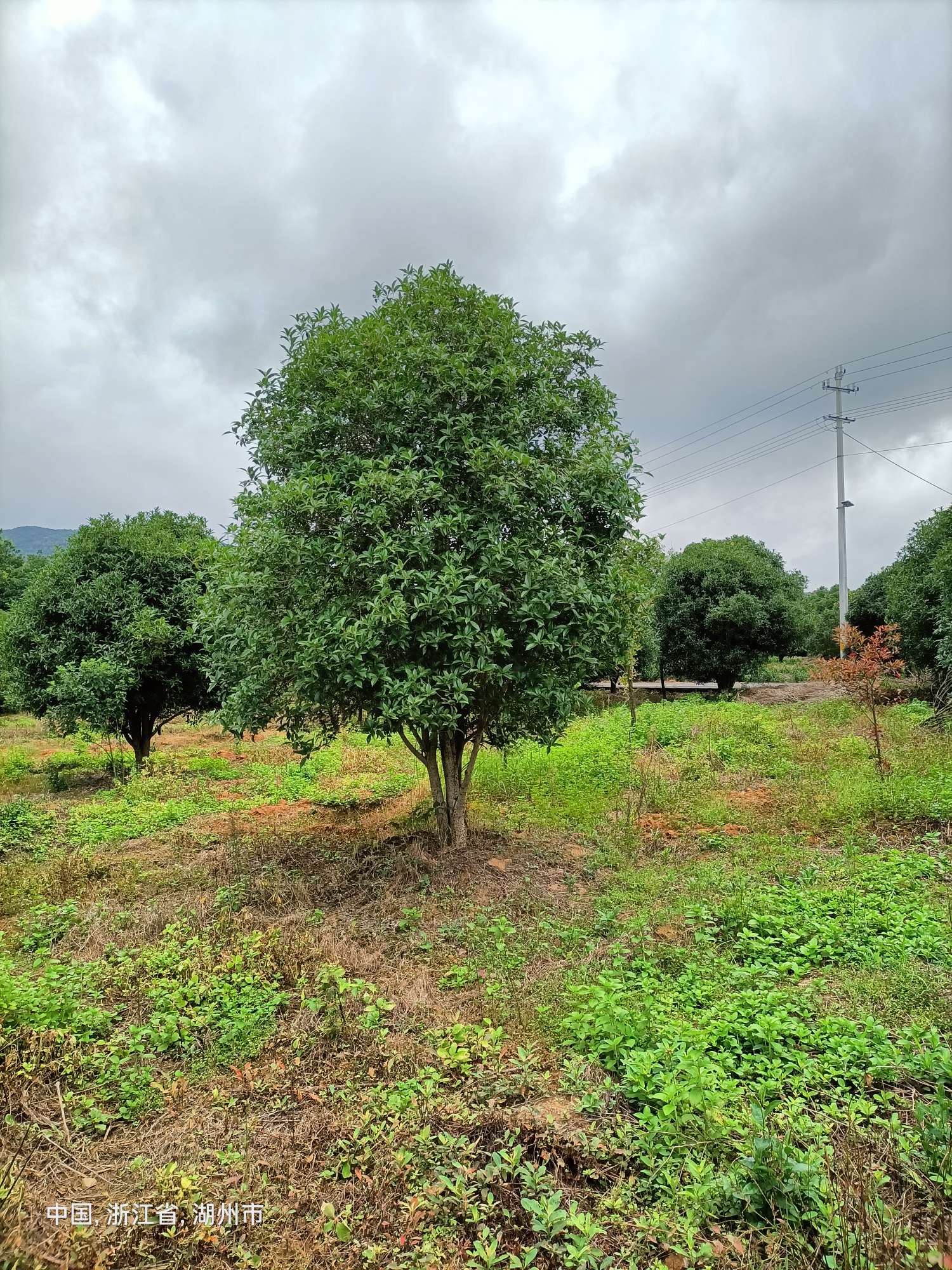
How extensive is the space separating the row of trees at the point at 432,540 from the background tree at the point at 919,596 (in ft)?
51.1

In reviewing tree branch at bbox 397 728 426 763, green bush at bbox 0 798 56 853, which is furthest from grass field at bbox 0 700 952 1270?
tree branch at bbox 397 728 426 763

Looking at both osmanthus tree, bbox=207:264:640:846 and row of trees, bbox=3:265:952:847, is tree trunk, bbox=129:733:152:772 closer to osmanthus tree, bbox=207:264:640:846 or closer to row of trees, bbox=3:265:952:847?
row of trees, bbox=3:265:952:847

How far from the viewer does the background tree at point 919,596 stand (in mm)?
19109

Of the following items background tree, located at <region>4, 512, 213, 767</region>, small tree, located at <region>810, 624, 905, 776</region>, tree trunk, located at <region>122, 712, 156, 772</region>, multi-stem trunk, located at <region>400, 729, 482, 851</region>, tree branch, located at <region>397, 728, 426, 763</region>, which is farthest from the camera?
tree trunk, located at <region>122, 712, 156, 772</region>

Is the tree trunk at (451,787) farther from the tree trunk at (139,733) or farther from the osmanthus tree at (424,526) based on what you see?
the tree trunk at (139,733)

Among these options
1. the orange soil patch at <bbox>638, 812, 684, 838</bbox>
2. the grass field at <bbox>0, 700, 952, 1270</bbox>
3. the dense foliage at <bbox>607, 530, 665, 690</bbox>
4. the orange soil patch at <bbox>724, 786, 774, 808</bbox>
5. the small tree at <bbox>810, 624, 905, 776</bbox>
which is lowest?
the grass field at <bbox>0, 700, 952, 1270</bbox>

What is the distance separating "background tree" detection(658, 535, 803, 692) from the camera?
A: 90.1ft

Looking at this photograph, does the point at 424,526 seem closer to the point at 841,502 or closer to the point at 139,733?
the point at 139,733

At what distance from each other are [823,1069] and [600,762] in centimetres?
910

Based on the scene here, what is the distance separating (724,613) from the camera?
27.1m

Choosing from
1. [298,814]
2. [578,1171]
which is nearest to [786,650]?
[298,814]

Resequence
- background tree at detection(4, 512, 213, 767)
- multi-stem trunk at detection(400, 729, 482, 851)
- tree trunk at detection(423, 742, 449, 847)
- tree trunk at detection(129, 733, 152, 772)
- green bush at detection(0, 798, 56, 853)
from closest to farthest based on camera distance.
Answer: multi-stem trunk at detection(400, 729, 482, 851)
tree trunk at detection(423, 742, 449, 847)
green bush at detection(0, 798, 56, 853)
background tree at detection(4, 512, 213, 767)
tree trunk at detection(129, 733, 152, 772)

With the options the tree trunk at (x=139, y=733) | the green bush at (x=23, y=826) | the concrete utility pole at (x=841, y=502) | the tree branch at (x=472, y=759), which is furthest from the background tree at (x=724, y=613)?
the green bush at (x=23, y=826)

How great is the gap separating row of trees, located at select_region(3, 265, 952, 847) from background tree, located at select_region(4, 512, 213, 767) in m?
4.90
